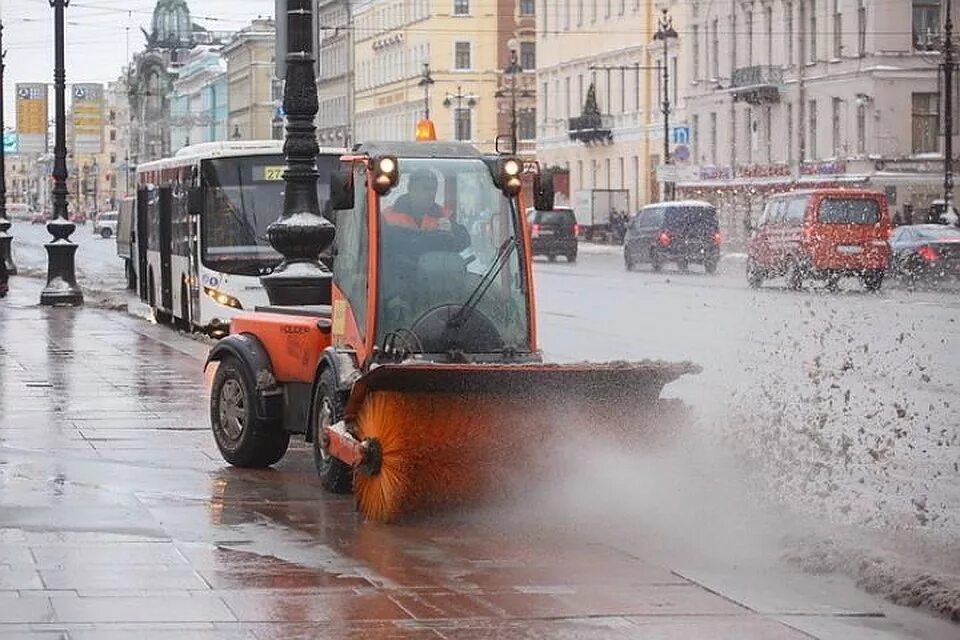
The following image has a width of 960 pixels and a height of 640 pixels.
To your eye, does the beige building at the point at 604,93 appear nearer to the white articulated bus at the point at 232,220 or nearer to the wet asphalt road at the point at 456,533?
the white articulated bus at the point at 232,220

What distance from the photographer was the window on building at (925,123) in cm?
7019

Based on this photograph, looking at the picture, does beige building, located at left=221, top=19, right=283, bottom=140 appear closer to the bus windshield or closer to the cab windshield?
the bus windshield

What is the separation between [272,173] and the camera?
3044 centimetres

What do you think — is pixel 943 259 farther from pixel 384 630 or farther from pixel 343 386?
pixel 384 630

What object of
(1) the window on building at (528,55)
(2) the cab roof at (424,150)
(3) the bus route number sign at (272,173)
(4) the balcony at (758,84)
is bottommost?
(2) the cab roof at (424,150)

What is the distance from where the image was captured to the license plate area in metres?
43.0

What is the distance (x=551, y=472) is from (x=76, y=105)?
251 ft

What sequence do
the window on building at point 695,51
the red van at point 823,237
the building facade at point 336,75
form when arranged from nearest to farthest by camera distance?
the red van at point 823,237, the window on building at point 695,51, the building facade at point 336,75

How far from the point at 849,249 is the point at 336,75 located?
108620mm

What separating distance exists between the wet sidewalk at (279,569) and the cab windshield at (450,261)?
4.02ft

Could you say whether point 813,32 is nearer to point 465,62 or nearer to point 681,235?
point 681,235

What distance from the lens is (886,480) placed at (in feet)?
45.0

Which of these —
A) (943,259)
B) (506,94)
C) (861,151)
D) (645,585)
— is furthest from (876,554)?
(506,94)

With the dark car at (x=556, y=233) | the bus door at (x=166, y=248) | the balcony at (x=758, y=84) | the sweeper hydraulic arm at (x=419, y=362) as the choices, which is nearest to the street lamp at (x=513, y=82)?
the balcony at (x=758, y=84)
